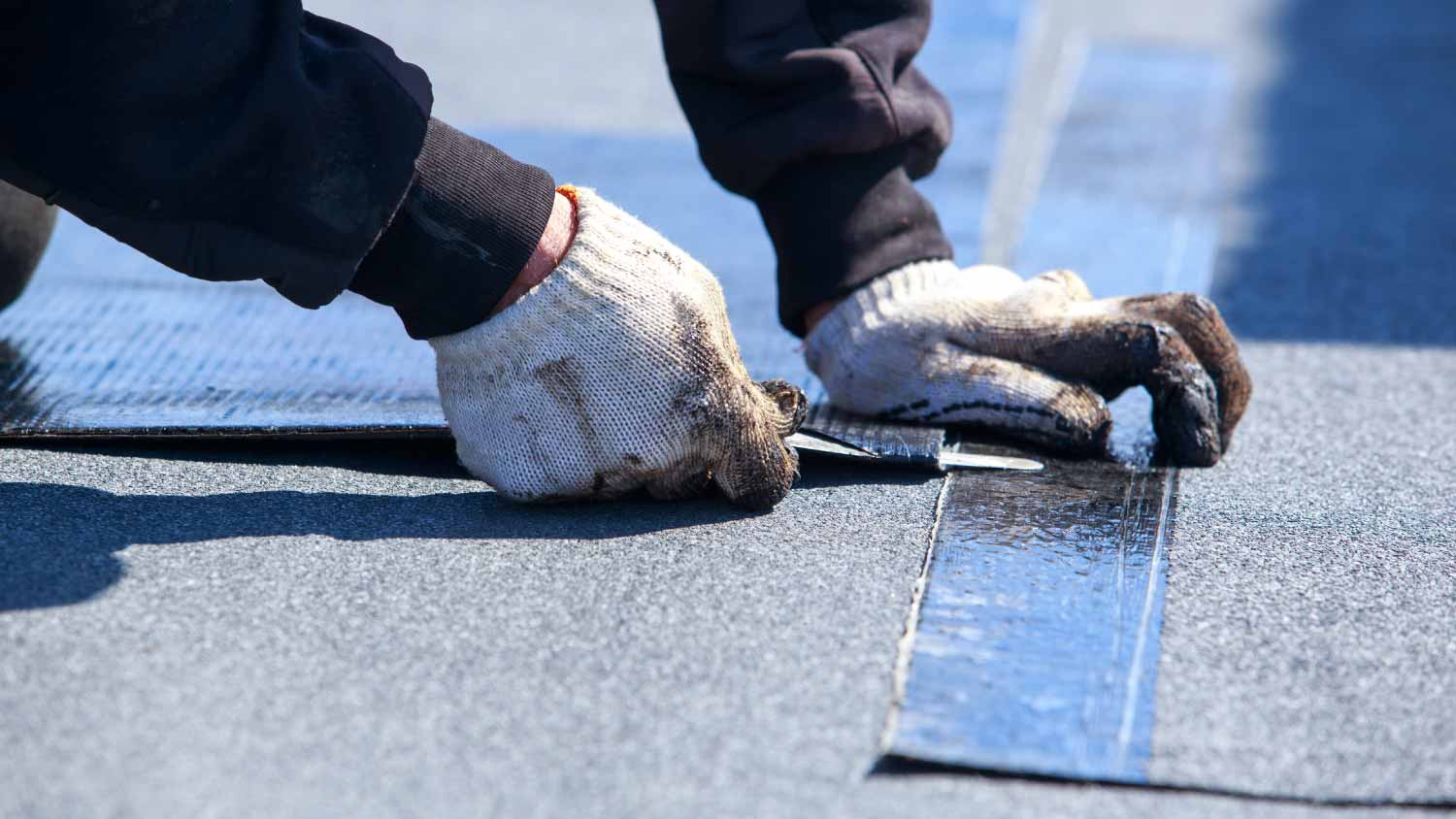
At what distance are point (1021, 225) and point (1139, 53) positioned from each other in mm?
1864

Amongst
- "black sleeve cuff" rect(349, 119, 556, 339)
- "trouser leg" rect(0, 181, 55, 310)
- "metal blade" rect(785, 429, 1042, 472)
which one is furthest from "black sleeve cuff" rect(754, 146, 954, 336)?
"trouser leg" rect(0, 181, 55, 310)

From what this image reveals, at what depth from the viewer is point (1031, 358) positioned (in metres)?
1.59

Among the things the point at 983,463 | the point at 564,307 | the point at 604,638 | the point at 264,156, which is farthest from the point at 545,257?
the point at 983,463

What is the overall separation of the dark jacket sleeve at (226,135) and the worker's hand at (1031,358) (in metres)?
0.52

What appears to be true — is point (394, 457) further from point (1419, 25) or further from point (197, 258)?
point (1419, 25)

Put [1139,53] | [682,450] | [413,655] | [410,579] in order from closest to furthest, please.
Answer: [413,655]
[410,579]
[682,450]
[1139,53]

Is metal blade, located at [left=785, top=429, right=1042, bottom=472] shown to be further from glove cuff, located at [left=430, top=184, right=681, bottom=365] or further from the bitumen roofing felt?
glove cuff, located at [left=430, top=184, right=681, bottom=365]

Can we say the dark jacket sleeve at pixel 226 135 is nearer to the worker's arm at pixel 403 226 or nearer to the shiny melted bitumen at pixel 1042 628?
the worker's arm at pixel 403 226

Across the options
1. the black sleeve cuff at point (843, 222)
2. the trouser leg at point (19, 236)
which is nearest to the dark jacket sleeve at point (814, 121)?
the black sleeve cuff at point (843, 222)

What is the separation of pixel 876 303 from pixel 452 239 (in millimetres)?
558

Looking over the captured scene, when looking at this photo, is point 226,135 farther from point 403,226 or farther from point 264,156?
point 403,226

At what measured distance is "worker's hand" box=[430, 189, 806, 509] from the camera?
1309mm

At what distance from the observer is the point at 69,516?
126 cm

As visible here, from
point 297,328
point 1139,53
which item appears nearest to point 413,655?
point 297,328
